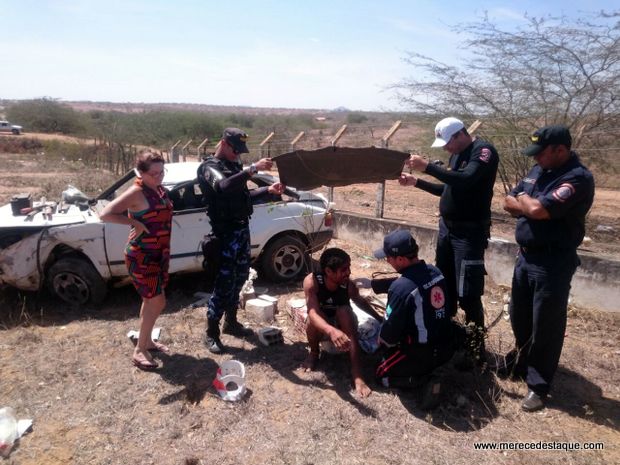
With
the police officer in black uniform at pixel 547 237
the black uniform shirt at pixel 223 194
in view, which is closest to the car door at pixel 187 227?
the black uniform shirt at pixel 223 194

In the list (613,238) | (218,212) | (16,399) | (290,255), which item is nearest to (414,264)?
(218,212)

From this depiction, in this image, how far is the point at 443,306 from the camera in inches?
127

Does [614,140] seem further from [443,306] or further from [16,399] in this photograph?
[16,399]

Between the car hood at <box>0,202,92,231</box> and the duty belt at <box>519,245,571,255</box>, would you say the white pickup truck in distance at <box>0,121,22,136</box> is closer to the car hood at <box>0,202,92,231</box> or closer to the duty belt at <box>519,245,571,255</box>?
the car hood at <box>0,202,92,231</box>

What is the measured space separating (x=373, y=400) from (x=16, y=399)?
2.61 m

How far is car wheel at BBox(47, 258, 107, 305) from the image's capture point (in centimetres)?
462

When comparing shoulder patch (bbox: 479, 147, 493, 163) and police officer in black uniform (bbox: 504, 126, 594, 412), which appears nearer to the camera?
police officer in black uniform (bbox: 504, 126, 594, 412)

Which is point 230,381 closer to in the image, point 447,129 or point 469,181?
point 469,181

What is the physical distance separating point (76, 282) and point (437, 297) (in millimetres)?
3673

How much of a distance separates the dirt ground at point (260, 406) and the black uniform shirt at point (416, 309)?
52 cm

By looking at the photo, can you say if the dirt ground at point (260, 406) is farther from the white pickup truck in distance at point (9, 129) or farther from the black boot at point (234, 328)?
the white pickup truck in distance at point (9, 129)

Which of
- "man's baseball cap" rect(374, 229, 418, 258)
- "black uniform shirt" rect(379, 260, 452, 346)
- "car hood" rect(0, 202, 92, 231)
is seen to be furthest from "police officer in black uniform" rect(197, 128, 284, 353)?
"car hood" rect(0, 202, 92, 231)

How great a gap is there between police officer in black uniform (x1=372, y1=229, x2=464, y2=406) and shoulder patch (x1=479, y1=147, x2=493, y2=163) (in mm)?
807

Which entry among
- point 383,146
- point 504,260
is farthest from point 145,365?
point 383,146
